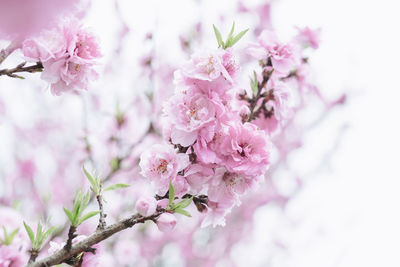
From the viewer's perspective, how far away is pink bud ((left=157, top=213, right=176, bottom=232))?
1181 millimetres

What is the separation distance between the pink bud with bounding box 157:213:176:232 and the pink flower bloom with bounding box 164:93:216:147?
234mm

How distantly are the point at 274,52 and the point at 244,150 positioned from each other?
0.49 meters

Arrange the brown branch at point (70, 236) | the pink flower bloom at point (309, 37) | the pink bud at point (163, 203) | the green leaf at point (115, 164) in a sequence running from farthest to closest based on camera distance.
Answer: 1. the green leaf at point (115, 164)
2. the pink flower bloom at point (309, 37)
3. the pink bud at point (163, 203)
4. the brown branch at point (70, 236)

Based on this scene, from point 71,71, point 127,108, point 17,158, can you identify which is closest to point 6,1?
point 71,71

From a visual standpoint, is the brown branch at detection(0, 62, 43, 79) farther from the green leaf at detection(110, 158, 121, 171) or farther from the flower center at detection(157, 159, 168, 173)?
the green leaf at detection(110, 158, 121, 171)

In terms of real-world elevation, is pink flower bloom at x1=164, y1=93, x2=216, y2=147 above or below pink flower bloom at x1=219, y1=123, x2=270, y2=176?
above

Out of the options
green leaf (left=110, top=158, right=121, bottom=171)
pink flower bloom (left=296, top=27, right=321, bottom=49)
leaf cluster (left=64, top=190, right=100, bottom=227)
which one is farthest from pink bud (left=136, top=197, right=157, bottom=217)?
green leaf (left=110, top=158, right=121, bottom=171)

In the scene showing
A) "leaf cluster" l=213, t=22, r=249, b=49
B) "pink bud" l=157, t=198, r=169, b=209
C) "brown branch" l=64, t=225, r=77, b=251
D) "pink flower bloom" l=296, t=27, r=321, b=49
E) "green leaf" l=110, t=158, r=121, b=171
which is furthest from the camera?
"green leaf" l=110, t=158, r=121, b=171

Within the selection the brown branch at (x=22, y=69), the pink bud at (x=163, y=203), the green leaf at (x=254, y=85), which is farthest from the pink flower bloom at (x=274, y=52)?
the brown branch at (x=22, y=69)

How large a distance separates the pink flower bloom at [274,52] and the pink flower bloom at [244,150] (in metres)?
0.36

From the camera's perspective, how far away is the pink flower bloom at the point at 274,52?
58.2 inches

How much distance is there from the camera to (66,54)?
3.86 ft

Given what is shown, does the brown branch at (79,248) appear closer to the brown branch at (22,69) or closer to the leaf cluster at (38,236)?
the leaf cluster at (38,236)

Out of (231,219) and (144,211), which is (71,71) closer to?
(144,211)
